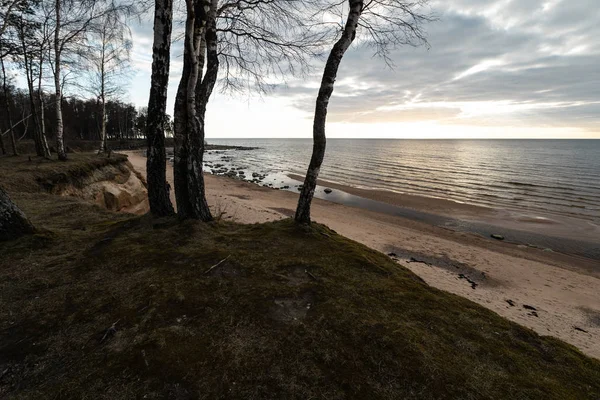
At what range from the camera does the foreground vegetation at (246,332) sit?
97.5 inches

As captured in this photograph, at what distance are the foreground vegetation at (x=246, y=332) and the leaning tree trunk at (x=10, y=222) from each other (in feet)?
0.77

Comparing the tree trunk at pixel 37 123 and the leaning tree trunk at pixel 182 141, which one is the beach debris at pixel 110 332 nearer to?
the leaning tree trunk at pixel 182 141

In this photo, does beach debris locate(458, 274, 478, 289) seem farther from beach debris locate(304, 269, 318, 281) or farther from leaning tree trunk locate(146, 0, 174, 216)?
leaning tree trunk locate(146, 0, 174, 216)

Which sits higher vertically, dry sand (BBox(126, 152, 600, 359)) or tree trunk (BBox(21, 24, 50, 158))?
tree trunk (BBox(21, 24, 50, 158))

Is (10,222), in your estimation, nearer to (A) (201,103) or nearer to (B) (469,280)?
(A) (201,103)

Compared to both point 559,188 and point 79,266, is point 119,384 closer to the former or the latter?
point 79,266

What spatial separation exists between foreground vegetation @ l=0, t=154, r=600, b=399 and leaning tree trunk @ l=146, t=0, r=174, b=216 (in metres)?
1.67

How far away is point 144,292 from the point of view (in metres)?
3.78

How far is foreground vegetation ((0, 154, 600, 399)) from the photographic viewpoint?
8.13 feet

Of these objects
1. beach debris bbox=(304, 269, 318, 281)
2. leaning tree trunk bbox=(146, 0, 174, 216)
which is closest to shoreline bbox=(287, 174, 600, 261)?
beach debris bbox=(304, 269, 318, 281)

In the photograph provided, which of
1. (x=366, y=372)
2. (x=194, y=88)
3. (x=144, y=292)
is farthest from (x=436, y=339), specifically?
(x=194, y=88)

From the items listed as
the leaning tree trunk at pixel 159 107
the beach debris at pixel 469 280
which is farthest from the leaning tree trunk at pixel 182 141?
the beach debris at pixel 469 280

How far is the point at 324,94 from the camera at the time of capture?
6.25m

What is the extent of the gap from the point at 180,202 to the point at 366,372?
5.51 meters
